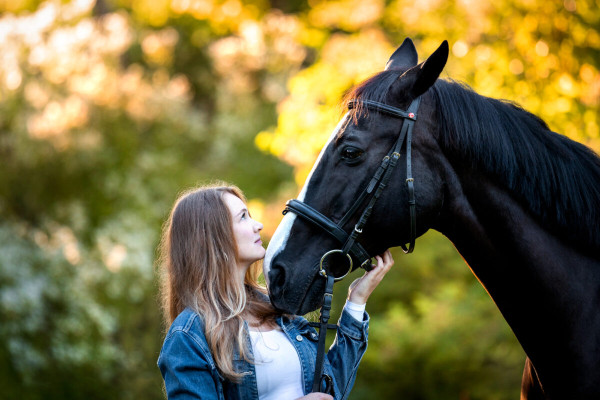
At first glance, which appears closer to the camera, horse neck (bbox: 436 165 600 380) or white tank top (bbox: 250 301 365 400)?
horse neck (bbox: 436 165 600 380)

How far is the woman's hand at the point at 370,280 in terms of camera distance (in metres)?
2.38

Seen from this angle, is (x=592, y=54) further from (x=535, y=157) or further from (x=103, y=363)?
(x=103, y=363)

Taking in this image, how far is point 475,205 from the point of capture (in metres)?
2.23

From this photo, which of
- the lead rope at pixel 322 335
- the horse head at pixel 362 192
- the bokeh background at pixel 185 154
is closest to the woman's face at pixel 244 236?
the horse head at pixel 362 192

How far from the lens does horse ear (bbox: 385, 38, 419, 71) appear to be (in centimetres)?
263

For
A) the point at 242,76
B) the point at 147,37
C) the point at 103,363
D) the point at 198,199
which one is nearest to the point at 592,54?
the point at 198,199

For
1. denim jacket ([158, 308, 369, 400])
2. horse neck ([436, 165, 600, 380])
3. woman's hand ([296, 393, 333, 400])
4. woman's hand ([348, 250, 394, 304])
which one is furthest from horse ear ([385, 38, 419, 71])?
woman's hand ([296, 393, 333, 400])

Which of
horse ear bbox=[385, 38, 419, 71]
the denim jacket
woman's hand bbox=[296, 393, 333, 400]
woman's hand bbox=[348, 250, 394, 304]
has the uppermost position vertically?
horse ear bbox=[385, 38, 419, 71]

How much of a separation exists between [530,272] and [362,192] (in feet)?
2.27

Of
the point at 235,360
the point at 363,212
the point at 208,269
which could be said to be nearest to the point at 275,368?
the point at 235,360

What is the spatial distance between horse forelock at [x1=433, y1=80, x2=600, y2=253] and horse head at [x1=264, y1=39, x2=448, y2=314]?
0.10m

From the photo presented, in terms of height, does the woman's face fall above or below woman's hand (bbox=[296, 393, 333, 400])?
above

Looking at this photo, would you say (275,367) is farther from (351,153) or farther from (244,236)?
(351,153)

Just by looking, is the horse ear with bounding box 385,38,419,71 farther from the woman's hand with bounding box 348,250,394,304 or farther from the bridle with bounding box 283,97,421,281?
the woman's hand with bounding box 348,250,394,304
